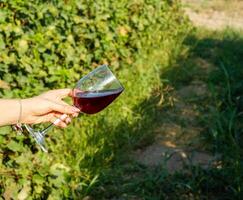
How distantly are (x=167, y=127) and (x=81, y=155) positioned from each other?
1.22 meters

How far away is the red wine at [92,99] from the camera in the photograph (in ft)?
7.48

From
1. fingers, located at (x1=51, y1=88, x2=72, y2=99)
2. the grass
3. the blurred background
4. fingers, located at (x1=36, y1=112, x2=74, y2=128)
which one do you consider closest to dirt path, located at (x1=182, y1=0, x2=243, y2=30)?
the grass

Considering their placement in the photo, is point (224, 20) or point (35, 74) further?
point (224, 20)

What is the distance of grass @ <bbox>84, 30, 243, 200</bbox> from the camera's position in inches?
154

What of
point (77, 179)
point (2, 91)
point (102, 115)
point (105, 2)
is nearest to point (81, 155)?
point (77, 179)

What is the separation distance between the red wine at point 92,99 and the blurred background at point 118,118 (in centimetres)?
110

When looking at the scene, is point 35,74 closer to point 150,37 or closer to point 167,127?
point 167,127

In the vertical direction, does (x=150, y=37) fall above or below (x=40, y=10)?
below

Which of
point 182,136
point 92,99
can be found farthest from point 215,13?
point 92,99

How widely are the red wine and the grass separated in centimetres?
168

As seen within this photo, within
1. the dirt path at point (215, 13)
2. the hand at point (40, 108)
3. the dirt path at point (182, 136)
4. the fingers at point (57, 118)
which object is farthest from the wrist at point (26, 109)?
the dirt path at point (215, 13)

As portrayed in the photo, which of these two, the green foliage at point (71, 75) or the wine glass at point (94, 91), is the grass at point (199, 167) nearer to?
the green foliage at point (71, 75)

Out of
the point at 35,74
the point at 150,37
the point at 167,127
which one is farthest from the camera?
the point at 150,37

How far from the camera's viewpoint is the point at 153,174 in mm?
4164
